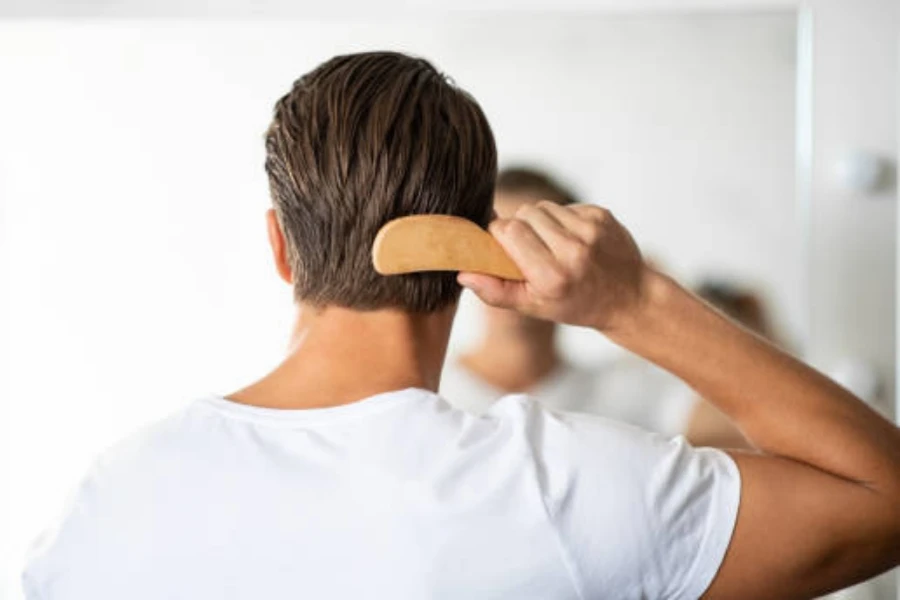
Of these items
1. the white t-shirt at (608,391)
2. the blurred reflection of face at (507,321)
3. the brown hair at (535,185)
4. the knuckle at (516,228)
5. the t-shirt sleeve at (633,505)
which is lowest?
the white t-shirt at (608,391)

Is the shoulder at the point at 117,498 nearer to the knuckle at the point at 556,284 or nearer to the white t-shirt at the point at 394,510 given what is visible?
the white t-shirt at the point at 394,510

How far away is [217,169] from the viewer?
1520mm

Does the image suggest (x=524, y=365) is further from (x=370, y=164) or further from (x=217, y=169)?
(x=370, y=164)

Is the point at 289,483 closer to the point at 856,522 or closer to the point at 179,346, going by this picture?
the point at 856,522

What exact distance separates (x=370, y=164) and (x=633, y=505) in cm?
26

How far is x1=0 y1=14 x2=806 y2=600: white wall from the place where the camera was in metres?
1.50

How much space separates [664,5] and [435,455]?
2.85ft

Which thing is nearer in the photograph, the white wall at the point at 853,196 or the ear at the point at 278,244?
the ear at the point at 278,244

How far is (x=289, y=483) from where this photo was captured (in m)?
0.78

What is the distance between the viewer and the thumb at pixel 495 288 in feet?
2.62

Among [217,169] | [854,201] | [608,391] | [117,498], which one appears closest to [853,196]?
[854,201]

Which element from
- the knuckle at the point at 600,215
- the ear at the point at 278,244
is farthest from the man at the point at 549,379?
the knuckle at the point at 600,215

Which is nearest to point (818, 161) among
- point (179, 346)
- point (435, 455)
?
point (179, 346)

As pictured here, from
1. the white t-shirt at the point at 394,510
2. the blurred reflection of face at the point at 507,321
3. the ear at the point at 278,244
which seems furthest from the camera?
the blurred reflection of face at the point at 507,321
